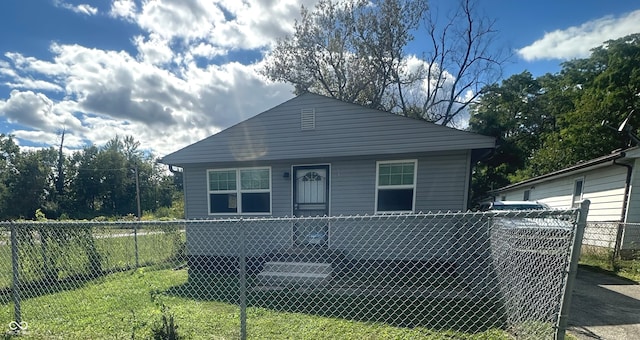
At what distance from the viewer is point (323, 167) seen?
625 cm

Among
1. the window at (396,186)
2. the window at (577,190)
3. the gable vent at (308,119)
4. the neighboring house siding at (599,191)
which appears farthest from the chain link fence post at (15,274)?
the window at (577,190)

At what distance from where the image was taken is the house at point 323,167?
Answer: 18.1 feet

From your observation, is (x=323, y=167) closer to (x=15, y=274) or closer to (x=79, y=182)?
(x=15, y=274)

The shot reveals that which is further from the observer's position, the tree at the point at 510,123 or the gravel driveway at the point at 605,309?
the tree at the point at 510,123

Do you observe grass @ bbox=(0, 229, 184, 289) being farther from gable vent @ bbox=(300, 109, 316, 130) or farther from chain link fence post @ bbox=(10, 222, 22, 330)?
gable vent @ bbox=(300, 109, 316, 130)

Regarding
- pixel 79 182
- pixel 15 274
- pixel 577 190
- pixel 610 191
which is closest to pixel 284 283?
pixel 15 274

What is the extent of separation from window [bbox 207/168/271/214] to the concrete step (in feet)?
5.18

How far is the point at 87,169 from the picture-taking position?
1414 inches

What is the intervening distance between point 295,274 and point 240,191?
2.65 meters

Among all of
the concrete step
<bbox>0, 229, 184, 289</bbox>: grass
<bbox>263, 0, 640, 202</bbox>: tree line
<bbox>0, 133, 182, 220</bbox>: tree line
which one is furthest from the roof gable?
<bbox>0, 133, 182, 220</bbox>: tree line

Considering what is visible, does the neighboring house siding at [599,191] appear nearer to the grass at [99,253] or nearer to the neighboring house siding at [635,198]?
the neighboring house siding at [635,198]

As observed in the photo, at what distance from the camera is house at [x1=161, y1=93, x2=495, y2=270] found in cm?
553

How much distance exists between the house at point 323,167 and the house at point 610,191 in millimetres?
3127

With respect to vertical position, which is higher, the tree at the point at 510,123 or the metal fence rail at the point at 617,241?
the tree at the point at 510,123
